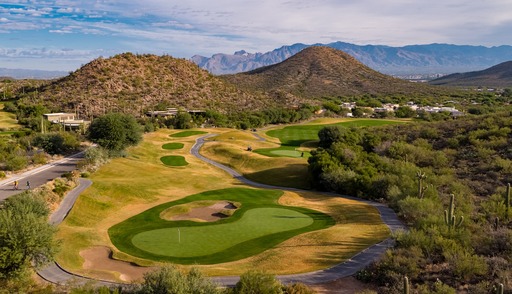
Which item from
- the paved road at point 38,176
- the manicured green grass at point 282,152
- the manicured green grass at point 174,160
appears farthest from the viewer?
the manicured green grass at point 282,152

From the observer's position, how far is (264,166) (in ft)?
208

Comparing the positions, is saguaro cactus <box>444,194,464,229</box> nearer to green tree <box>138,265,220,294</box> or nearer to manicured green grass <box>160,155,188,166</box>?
green tree <box>138,265,220,294</box>

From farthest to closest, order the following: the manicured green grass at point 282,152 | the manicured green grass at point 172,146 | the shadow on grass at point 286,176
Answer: the manicured green grass at point 172,146 → the manicured green grass at point 282,152 → the shadow on grass at point 286,176

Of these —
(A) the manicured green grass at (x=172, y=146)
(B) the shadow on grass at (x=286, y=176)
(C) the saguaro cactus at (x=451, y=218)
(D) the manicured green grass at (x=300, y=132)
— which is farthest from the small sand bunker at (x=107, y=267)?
(D) the manicured green grass at (x=300, y=132)

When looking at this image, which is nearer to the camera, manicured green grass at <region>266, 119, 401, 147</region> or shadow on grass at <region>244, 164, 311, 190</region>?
shadow on grass at <region>244, 164, 311, 190</region>

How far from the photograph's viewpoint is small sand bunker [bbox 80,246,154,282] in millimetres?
25197

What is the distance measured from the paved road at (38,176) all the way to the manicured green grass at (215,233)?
12911 mm

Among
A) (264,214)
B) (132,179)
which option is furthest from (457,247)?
(132,179)

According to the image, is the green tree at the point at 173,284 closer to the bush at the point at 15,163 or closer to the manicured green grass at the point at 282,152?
the bush at the point at 15,163

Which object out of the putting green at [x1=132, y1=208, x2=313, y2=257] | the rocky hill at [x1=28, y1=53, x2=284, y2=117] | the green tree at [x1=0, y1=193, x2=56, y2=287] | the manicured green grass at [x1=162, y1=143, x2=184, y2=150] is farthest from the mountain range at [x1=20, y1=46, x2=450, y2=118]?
the green tree at [x1=0, y1=193, x2=56, y2=287]

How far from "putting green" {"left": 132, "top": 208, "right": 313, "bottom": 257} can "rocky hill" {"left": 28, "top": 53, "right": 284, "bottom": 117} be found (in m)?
81.2

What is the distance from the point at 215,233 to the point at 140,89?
99.7 metres

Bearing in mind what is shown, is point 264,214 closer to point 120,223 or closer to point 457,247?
point 120,223

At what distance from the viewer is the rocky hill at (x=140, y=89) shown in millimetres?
112438
